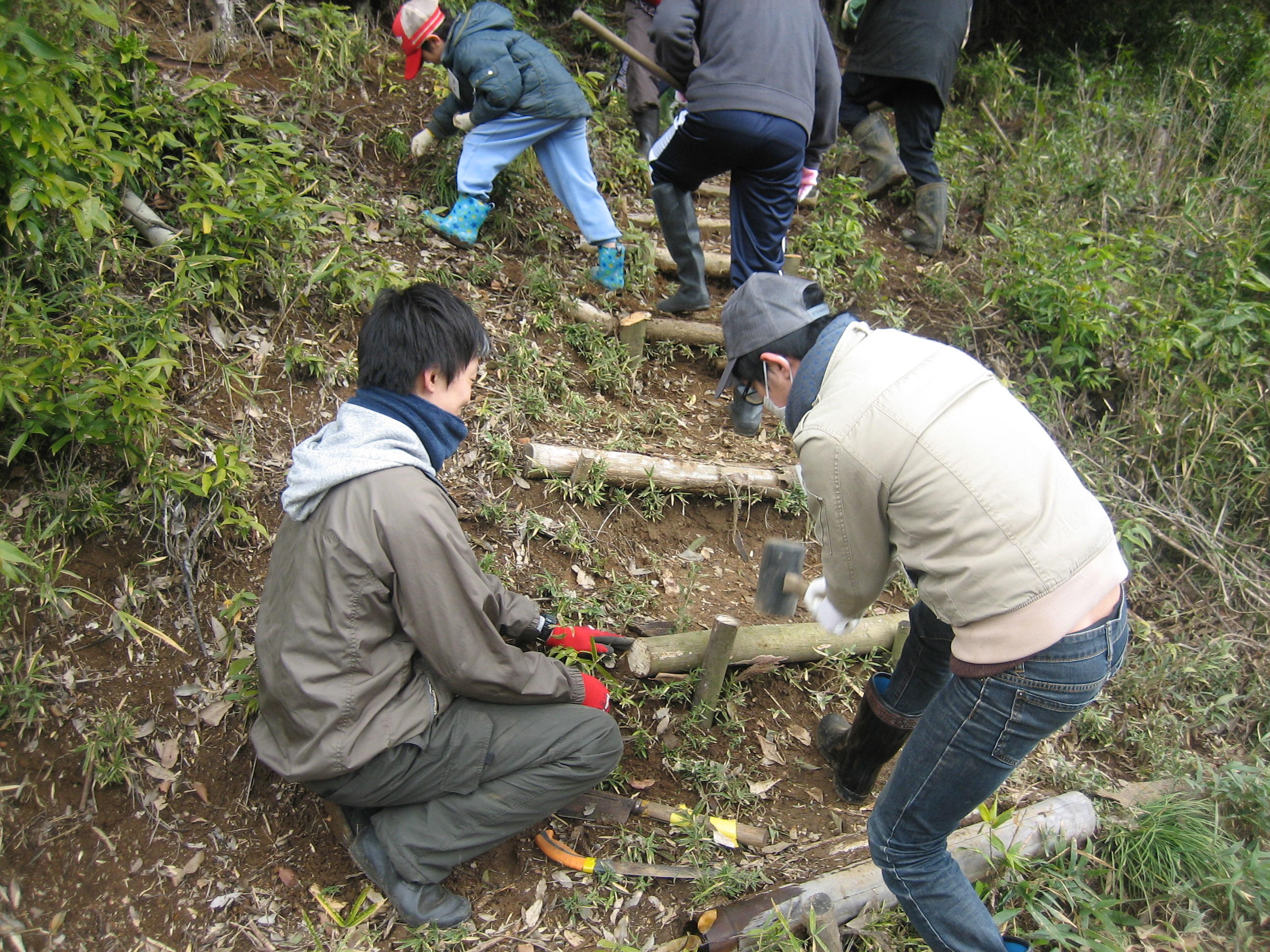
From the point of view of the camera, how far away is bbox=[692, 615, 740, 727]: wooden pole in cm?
298

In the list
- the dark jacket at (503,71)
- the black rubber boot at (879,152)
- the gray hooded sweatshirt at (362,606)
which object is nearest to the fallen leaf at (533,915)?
the gray hooded sweatshirt at (362,606)

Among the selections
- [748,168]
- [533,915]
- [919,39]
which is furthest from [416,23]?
[533,915]

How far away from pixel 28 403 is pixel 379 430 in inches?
55.3

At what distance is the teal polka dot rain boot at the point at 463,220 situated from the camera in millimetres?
4641

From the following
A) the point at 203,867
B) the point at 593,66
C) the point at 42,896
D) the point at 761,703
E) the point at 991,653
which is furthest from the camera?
the point at 593,66

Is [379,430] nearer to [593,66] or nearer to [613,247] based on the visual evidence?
[613,247]

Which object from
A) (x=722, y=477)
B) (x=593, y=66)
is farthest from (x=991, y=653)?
(x=593, y=66)

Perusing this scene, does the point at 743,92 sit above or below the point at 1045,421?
above

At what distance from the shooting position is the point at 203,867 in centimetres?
256

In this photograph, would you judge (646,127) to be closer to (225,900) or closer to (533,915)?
(533,915)

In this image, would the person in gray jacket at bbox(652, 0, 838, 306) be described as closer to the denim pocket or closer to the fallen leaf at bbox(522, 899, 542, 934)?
the denim pocket

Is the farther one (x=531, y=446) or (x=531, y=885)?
(x=531, y=446)

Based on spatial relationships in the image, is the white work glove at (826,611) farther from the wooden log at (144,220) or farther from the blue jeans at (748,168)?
the wooden log at (144,220)

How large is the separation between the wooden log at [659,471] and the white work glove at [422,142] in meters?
2.15
